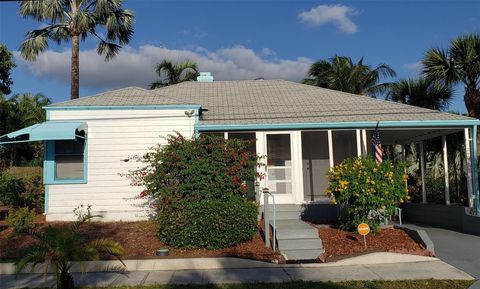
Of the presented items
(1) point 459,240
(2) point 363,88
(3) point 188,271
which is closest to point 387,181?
(1) point 459,240

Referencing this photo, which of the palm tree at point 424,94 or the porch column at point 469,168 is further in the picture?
the palm tree at point 424,94

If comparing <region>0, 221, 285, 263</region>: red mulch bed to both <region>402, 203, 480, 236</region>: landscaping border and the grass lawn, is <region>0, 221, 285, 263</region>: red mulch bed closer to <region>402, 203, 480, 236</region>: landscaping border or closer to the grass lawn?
the grass lawn

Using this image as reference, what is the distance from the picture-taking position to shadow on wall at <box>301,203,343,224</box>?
1351 centimetres

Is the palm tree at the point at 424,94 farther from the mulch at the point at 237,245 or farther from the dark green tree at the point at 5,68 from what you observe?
the dark green tree at the point at 5,68

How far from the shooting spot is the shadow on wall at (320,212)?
44.3 feet

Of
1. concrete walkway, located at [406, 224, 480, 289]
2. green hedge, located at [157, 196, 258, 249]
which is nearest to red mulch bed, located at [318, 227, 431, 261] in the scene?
concrete walkway, located at [406, 224, 480, 289]

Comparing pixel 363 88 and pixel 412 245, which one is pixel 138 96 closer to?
pixel 412 245

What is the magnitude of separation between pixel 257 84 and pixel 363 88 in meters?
8.12

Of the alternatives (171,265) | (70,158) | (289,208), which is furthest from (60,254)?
(289,208)

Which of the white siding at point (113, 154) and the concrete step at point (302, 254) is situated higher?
the white siding at point (113, 154)

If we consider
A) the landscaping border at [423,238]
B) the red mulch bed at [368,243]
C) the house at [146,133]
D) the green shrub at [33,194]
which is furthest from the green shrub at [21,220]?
the landscaping border at [423,238]

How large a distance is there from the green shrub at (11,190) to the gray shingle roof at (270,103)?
2.96m

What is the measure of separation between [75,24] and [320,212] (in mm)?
13754

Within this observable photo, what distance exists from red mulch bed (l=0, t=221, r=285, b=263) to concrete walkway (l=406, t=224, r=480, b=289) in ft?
10.9
